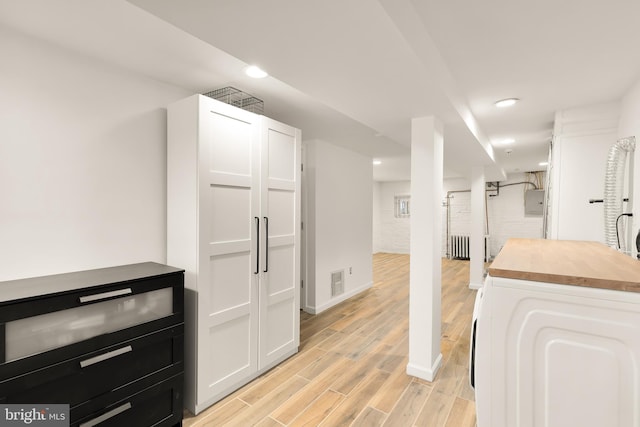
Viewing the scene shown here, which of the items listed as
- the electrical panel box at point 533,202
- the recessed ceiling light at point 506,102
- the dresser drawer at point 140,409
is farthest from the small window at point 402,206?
the dresser drawer at point 140,409

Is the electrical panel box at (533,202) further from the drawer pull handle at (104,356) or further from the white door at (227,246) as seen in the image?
the drawer pull handle at (104,356)

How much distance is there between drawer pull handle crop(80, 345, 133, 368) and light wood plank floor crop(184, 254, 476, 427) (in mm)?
683

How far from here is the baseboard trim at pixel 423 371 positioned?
240cm

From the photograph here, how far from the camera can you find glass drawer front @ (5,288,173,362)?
1.34m

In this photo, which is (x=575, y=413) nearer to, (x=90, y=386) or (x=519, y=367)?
(x=519, y=367)

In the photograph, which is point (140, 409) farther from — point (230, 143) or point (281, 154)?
point (281, 154)

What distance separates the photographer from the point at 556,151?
3.01 meters

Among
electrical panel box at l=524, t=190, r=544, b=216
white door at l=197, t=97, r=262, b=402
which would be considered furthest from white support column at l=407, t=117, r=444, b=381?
electrical panel box at l=524, t=190, r=544, b=216

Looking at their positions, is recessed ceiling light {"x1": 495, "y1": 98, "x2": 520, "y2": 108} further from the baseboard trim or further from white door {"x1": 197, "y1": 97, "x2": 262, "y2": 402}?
the baseboard trim

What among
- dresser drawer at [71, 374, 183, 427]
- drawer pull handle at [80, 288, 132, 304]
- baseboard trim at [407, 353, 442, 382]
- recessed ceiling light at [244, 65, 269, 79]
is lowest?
baseboard trim at [407, 353, 442, 382]

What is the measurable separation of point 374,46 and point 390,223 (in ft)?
28.0

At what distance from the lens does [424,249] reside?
7.97ft

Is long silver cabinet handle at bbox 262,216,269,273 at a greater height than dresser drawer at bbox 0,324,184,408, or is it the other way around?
long silver cabinet handle at bbox 262,216,269,273

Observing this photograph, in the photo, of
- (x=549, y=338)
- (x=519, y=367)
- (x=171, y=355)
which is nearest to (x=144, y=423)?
(x=171, y=355)
